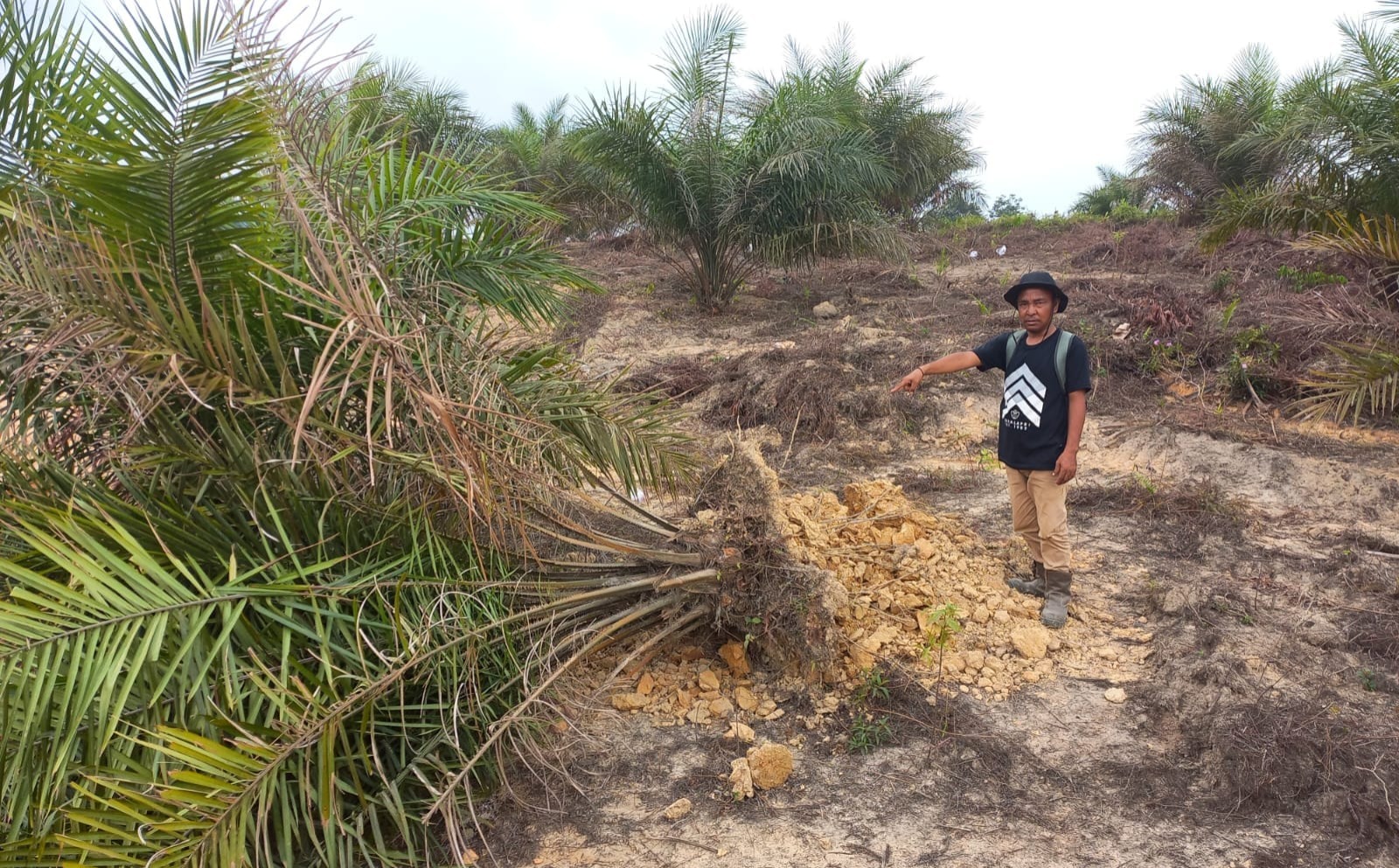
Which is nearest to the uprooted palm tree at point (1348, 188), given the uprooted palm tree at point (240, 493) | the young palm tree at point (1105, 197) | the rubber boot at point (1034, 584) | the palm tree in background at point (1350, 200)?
the palm tree in background at point (1350, 200)

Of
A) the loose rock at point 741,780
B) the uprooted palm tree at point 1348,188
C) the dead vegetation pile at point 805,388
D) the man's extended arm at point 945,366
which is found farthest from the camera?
the dead vegetation pile at point 805,388

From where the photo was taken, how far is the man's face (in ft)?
12.7

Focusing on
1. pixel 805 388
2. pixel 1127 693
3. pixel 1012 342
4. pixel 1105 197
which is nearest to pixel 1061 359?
pixel 1012 342

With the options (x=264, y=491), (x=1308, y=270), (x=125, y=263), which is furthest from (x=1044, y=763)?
(x=1308, y=270)

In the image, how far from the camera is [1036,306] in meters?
3.89

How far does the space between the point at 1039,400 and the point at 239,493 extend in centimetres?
323

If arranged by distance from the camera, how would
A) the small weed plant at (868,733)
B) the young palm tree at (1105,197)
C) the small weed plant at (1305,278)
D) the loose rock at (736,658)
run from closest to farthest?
the small weed plant at (868,733) → the loose rock at (736,658) → the small weed plant at (1305,278) → the young palm tree at (1105,197)

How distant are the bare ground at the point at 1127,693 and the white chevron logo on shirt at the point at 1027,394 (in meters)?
1.12

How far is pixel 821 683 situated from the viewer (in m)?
3.56

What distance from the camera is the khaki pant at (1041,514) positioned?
4023 mm

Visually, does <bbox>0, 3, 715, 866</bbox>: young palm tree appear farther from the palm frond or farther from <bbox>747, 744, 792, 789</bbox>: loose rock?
the palm frond

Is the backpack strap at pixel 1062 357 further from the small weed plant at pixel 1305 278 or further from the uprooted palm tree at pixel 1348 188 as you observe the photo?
the small weed plant at pixel 1305 278

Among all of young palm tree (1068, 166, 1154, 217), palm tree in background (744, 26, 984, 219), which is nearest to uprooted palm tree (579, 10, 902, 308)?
palm tree in background (744, 26, 984, 219)

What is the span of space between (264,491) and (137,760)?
776mm
